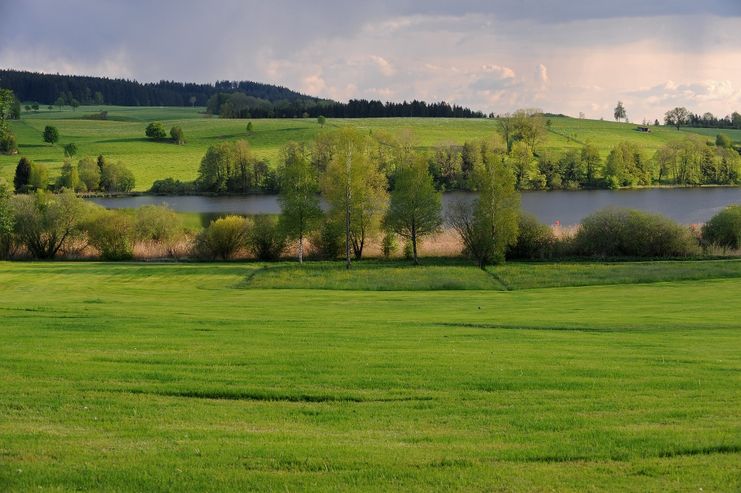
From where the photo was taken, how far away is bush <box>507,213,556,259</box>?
59.2 metres

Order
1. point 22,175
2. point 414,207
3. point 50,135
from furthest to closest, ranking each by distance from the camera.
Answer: point 50,135
point 22,175
point 414,207

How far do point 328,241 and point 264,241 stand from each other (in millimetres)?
5890

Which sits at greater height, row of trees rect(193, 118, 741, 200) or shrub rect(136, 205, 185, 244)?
row of trees rect(193, 118, 741, 200)

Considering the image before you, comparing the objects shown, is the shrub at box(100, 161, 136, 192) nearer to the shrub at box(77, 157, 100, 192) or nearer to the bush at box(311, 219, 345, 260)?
the shrub at box(77, 157, 100, 192)

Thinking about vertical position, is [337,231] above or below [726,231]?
Answer: below

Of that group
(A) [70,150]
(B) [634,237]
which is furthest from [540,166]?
(A) [70,150]

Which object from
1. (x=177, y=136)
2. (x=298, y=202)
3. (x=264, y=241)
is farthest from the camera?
(x=177, y=136)

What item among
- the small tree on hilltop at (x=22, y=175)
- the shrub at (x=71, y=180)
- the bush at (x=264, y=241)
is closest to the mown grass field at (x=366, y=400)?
the bush at (x=264, y=241)

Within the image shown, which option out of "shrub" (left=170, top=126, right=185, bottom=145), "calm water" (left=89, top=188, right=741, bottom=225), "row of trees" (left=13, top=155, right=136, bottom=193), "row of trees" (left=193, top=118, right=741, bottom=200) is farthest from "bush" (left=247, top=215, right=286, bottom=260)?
"shrub" (left=170, top=126, right=185, bottom=145)

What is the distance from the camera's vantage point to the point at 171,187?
120375mm

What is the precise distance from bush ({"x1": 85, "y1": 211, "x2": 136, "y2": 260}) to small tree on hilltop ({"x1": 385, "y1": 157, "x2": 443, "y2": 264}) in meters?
23.9

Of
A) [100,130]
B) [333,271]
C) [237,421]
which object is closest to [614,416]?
[237,421]

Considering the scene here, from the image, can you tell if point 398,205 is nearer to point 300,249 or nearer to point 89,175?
point 300,249

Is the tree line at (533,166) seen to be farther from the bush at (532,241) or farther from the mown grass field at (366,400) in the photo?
the mown grass field at (366,400)
